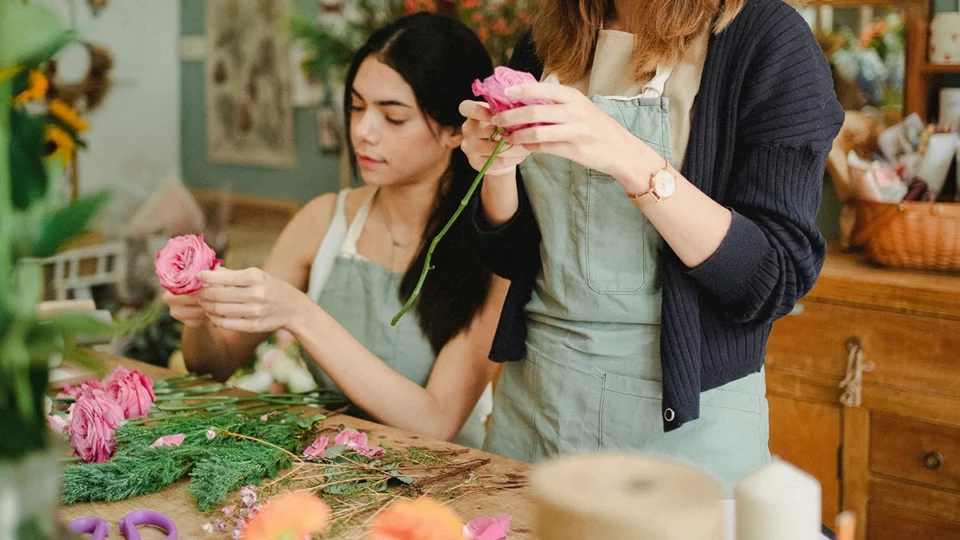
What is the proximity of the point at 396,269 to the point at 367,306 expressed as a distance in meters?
0.10

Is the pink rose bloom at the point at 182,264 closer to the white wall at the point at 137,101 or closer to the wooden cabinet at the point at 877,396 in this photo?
the wooden cabinet at the point at 877,396

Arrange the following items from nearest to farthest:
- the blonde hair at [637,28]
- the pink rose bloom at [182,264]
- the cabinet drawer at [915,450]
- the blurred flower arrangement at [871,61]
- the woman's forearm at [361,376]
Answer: the blonde hair at [637,28] < the pink rose bloom at [182,264] < the woman's forearm at [361,376] < the cabinet drawer at [915,450] < the blurred flower arrangement at [871,61]

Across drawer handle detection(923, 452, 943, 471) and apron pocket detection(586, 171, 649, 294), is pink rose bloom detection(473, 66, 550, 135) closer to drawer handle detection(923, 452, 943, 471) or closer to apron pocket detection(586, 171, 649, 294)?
apron pocket detection(586, 171, 649, 294)

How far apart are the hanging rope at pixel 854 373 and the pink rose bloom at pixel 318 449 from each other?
1660 millimetres

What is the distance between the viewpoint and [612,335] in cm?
141

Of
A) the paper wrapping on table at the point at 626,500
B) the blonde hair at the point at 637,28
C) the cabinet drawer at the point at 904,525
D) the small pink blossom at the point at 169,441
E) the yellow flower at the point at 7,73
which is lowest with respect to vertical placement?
the cabinet drawer at the point at 904,525

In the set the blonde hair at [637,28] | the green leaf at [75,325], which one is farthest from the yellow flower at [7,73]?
the blonde hair at [637,28]

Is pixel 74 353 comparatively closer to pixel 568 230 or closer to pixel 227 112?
pixel 568 230

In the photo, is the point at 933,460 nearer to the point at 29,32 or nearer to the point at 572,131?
the point at 572,131

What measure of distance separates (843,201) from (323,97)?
253 centimetres

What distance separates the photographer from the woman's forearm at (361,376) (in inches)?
63.7

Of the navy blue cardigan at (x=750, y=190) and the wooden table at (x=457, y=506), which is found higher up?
the navy blue cardigan at (x=750, y=190)

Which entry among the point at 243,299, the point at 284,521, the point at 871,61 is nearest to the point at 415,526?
the point at 284,521

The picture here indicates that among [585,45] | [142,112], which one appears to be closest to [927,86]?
[585,45]
